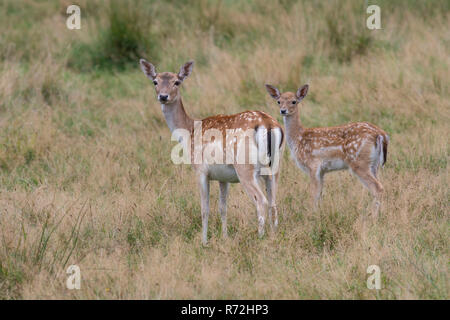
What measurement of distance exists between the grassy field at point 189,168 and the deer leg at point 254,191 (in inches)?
6.5

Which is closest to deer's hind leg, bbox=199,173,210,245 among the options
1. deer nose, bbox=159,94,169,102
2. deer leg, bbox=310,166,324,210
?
deer nose, bbox=159,94,169,102

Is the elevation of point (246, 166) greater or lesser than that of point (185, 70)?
lesser

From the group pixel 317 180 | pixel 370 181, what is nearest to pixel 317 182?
pixel 317 180

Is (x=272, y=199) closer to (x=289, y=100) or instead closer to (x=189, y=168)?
(x=289, y=100)

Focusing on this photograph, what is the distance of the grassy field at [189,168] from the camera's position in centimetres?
480

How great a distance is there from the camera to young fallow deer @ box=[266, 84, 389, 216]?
640cm

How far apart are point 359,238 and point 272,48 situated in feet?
19.1

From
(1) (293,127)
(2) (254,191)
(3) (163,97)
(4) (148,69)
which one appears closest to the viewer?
(2) (254,191)

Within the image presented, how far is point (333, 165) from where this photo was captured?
6.66 m

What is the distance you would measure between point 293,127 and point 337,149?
0.69 metres

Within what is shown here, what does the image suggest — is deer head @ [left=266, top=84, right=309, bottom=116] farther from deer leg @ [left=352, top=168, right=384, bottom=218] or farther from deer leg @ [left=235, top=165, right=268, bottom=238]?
deer leg @ [left=235, top=165, right=268, bottom=238]

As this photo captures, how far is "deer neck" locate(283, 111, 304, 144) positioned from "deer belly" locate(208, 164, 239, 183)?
4.74ft

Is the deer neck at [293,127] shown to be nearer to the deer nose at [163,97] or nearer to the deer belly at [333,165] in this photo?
the deer belly at [333,165]
